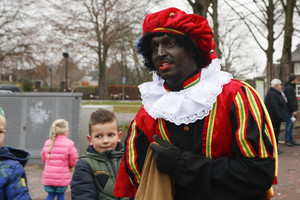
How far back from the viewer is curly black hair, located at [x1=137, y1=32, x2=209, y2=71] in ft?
5.39

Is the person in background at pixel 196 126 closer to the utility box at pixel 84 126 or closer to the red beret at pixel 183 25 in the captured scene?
the red beret at pixel 183 25

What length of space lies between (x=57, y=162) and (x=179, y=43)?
3.33 metres

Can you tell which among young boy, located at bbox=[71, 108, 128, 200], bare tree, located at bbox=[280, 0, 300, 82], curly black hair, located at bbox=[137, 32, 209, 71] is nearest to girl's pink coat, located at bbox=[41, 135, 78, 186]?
young boy, located at bbox=[71, 108, 128, 200]

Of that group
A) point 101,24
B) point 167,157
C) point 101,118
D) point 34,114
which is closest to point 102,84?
point 101,24

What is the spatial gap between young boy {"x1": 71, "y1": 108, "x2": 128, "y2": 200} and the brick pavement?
9.12ft

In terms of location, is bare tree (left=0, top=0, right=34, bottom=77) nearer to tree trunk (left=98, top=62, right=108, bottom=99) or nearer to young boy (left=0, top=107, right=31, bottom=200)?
tree trunk (left=98, top=62, right=108, bottom=99)

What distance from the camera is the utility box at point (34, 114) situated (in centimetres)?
758

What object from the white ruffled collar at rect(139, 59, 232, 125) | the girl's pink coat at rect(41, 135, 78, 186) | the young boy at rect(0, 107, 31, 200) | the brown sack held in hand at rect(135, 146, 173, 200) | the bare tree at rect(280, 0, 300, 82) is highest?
the bare tree at rect(280, 0, 300, 82)

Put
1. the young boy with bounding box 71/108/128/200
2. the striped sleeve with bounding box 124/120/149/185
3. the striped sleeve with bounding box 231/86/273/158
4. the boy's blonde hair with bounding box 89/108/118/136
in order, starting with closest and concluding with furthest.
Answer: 1. the striped sleeve with bounding box 231/86/273/158
2. the striped sleeve with bounding box 124/120/149/185
3. the young boy with bounding box 71/108/128/200
4. the boy's blonde hair with bounding box 89/108/118/136

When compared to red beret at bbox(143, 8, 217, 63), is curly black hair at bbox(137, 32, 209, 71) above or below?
below

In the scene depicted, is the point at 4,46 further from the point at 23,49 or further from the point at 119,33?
the point at 119,33

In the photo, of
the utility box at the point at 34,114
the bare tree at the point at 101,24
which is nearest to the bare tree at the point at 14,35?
the bare tree at the point at 101,24

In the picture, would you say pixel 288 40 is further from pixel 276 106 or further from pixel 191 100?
pixel 191 100

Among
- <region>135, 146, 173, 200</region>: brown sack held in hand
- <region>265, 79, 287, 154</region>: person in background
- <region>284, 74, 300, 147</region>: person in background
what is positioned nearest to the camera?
<region>135, 146, 173, 200</region>: brown sack held in hand
